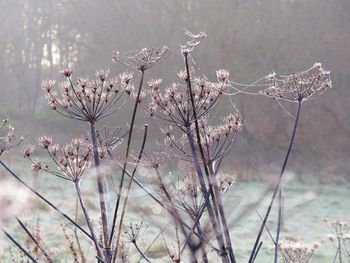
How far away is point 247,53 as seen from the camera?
17516 mm

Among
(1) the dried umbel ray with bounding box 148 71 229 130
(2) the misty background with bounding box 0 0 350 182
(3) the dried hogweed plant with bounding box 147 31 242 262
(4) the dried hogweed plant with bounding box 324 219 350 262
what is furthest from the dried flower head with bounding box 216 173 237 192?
(2) the misty background with bounding box 0 0 350 182

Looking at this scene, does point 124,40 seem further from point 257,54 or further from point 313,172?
point 313,172

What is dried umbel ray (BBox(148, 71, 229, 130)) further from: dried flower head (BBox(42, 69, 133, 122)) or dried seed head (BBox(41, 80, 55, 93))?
dried seed head (BBox(41, 80, 55, 93))

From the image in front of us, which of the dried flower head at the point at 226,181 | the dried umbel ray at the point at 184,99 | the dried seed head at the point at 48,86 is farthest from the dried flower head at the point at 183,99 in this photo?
the dried seed head at the point at 48,86

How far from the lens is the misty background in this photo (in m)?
16.9

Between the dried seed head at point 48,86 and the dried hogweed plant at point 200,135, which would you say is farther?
the dried seed head at point 48,86

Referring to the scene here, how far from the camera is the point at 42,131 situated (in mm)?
17203

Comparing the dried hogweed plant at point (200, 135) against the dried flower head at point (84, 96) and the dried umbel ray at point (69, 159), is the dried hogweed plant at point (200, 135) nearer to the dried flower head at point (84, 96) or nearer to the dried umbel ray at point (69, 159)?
the dried flower head at point (84, 96)

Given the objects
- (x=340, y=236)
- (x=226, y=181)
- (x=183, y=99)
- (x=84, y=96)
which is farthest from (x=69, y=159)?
(x=340, y=236)

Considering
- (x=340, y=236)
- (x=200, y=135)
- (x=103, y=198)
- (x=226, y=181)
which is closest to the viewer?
(x=103, y=198)

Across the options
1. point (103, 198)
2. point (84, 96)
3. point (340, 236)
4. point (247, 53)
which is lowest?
point (103, 198)

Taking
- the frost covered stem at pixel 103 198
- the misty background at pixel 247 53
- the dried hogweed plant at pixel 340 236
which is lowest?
the frost covered stem at pixel 103 198

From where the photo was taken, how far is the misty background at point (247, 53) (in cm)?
1694

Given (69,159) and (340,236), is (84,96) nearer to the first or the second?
(69,159)
